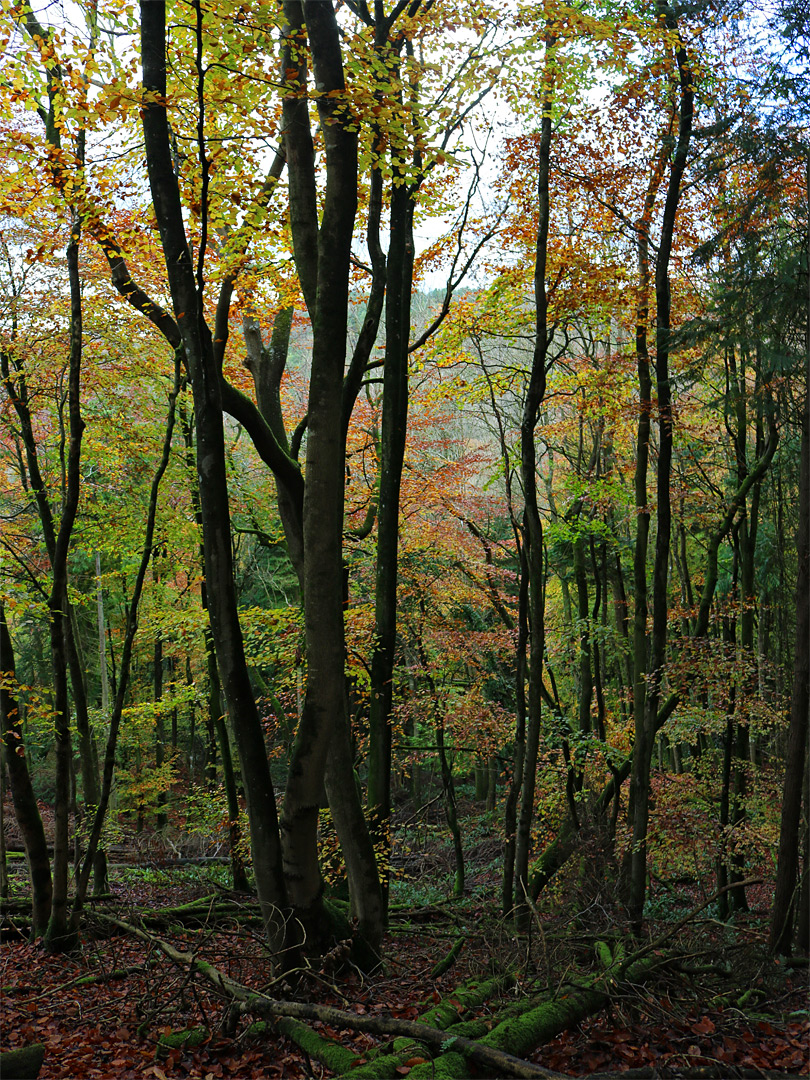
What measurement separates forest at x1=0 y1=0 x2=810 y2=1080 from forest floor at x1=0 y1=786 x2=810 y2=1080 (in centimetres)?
5

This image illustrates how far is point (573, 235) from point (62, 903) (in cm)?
1018

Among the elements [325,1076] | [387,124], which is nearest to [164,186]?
[387,124]

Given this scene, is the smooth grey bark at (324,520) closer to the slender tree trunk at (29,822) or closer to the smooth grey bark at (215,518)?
the smooth grey bark at (215,518)

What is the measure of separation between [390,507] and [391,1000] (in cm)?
442

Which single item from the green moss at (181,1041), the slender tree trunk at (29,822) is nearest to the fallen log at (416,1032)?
the green moss at (181,1041)

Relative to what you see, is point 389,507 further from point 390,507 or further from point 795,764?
point 795,764

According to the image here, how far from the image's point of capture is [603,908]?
27.2 feet

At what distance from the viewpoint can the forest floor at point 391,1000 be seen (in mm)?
4164

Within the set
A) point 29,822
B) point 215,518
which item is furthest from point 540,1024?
point 29,822

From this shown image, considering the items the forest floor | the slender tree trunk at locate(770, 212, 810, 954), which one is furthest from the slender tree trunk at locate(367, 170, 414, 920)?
the slender tree trunk at locate(770, 212, 810, 954)

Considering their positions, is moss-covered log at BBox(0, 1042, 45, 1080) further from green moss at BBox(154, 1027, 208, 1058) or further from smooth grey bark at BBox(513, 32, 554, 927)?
smooth grey bark at BBox(513, 32, 554, 927)

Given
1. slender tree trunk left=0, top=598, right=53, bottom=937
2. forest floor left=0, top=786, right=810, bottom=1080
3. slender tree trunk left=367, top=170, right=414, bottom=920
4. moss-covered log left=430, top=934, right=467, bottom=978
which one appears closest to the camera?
forest floor left=0, top=786, right=810, bottom=1080

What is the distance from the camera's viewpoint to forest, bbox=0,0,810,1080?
5.07 metres

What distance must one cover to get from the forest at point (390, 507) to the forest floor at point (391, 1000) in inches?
1.8
